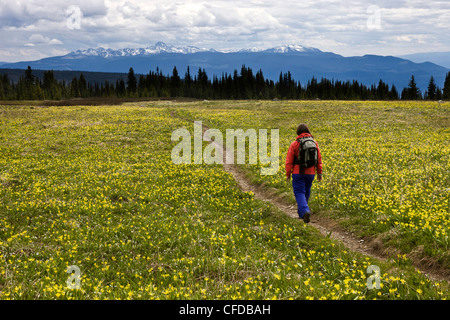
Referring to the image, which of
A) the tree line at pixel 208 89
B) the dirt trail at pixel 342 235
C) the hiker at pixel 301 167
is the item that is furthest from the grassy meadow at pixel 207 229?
the tree line at pixel 208 89

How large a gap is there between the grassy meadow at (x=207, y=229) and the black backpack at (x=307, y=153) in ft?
6.87

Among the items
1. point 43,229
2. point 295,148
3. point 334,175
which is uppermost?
point 295,148

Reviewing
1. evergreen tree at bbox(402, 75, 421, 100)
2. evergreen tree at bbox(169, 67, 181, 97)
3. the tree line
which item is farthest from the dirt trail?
evergreen tree at bbox(169, 67, 181, 97)

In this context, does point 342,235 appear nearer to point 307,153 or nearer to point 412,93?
point 307,153

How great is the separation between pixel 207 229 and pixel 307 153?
413 cm

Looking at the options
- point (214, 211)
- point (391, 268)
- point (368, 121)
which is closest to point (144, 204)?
point (214, 211)

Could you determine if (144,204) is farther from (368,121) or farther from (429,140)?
(368,121)

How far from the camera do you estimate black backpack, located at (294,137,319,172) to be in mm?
9422

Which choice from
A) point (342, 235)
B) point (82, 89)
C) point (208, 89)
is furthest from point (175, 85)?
point (342, 235)

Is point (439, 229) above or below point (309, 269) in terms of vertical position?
above

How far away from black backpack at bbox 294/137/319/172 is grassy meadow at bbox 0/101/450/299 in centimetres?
209

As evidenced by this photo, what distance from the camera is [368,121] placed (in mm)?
37188

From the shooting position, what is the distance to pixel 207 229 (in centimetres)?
940
